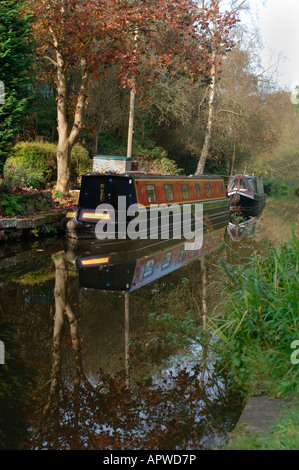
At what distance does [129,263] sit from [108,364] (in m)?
4.90

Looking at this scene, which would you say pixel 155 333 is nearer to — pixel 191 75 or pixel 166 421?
pixel 166 421

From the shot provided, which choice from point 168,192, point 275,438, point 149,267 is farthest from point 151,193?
point 275,438

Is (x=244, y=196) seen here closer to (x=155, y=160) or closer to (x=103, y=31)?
(x=155, y=160)

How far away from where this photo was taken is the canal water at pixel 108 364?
3.44 meters

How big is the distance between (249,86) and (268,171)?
347 inches

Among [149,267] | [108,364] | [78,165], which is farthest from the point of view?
[78,165]

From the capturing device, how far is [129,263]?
9.42 m

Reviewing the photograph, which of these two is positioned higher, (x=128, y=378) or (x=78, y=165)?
(x=78, y=165)

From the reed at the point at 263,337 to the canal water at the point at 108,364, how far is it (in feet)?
0.83

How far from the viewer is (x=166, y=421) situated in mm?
3609

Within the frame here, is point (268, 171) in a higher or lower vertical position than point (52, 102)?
lower

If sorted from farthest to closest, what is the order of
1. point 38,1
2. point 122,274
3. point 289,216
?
point 289,216
point 38,1
point 122,274
